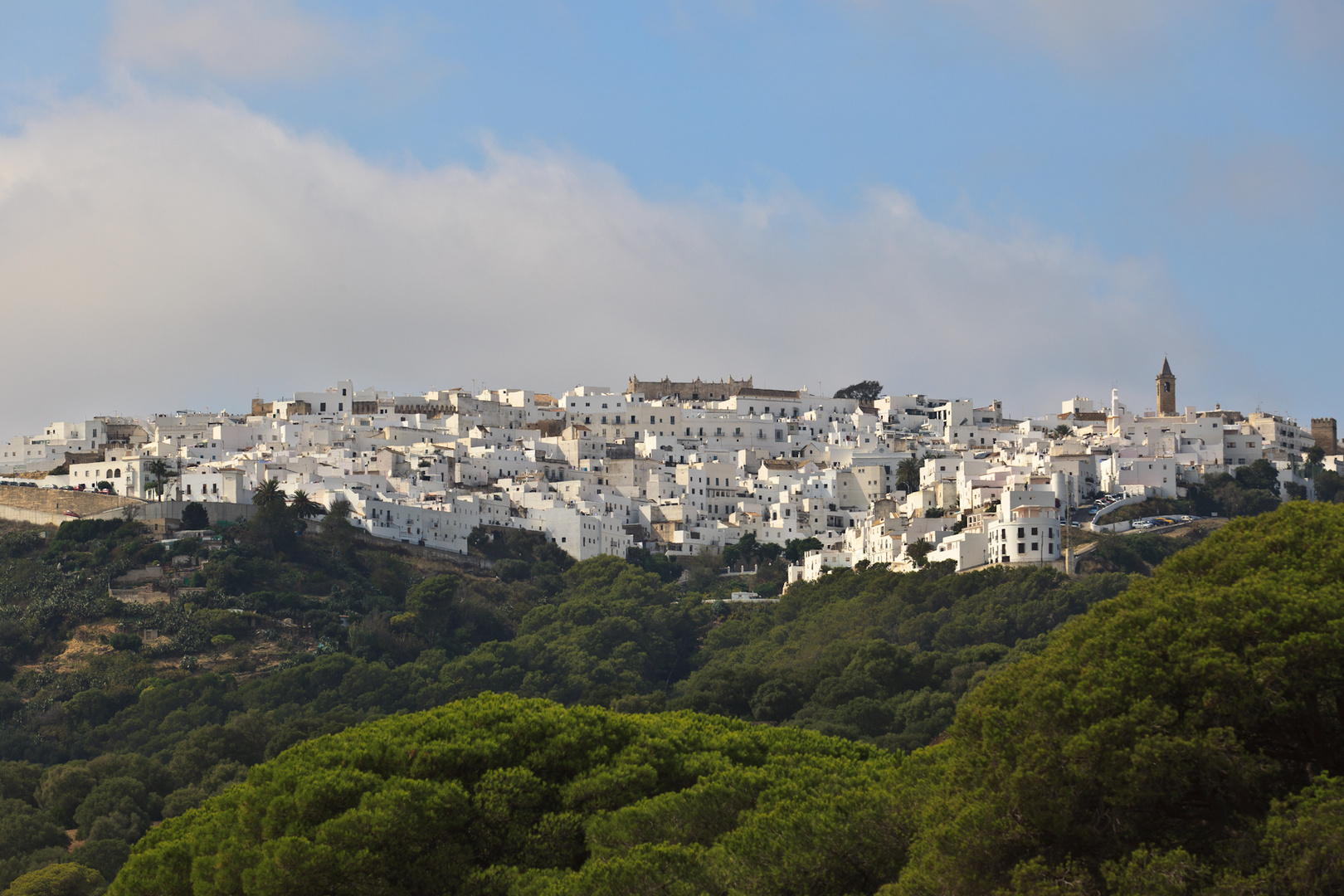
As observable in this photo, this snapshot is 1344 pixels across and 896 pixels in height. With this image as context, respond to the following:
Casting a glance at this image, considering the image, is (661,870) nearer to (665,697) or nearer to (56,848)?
(56,848)

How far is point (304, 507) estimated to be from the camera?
7056 centimetres

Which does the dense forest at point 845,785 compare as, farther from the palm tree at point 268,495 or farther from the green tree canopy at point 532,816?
the palm tree at point 268,495

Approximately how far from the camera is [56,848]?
4141 centimetres

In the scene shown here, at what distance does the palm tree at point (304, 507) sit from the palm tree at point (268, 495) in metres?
0.59

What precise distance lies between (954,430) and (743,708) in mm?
47425

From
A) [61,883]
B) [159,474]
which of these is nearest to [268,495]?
[159,474]

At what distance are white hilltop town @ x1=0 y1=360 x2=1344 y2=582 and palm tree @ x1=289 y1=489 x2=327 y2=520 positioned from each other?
0.99 m

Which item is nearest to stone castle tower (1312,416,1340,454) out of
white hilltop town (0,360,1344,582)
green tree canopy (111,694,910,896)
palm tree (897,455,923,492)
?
white hilltop town (0,360,1344,582)

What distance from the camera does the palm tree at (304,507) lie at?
70.3m

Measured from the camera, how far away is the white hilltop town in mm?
70375

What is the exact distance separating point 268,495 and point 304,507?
1.73 meters

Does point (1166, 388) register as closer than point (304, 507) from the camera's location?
No

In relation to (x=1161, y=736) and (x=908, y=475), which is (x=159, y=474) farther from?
(x=1161, y=736)

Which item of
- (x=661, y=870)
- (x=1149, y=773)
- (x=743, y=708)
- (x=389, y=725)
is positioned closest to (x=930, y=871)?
(x=1149, y=773)
